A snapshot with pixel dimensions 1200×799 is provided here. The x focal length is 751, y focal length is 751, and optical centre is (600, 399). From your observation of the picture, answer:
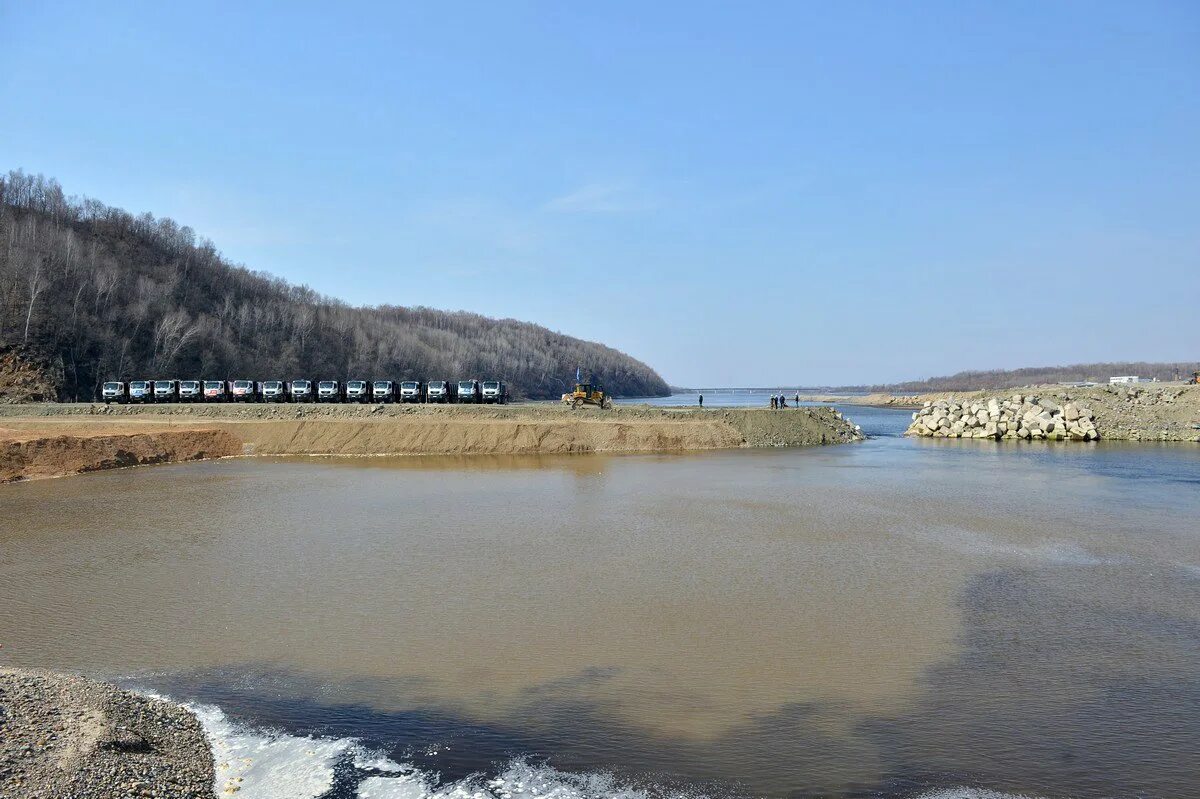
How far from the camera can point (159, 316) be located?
77.8m

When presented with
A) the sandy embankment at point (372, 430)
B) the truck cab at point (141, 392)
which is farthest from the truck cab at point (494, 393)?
the truck cab at point (141, 392)

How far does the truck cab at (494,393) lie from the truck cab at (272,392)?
13.2 meters

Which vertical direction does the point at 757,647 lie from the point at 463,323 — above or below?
below

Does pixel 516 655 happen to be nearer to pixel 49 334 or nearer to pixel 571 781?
pixel 571 781

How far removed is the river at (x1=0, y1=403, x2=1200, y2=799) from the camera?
6961mm

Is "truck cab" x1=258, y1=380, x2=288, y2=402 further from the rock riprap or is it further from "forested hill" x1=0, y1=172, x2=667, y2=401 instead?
the rock riprap

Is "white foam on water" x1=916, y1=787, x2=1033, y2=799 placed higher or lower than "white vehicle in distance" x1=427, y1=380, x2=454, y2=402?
lower

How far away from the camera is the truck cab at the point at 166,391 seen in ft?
163

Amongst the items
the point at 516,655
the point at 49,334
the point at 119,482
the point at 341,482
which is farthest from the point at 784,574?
the point at 49,334

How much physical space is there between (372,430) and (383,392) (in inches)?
481

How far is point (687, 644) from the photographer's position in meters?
10.2

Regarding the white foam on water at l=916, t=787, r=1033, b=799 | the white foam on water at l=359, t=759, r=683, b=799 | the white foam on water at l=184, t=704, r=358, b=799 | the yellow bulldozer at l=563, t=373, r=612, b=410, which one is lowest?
the white foam on water at l=359, t=759, r=683, b=799

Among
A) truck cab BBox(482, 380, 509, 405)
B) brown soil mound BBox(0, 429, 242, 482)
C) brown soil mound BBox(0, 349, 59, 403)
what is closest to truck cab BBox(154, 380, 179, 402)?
brown soil mound BBox(0, 349, 59, 403)

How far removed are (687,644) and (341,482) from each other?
19.8 meters
